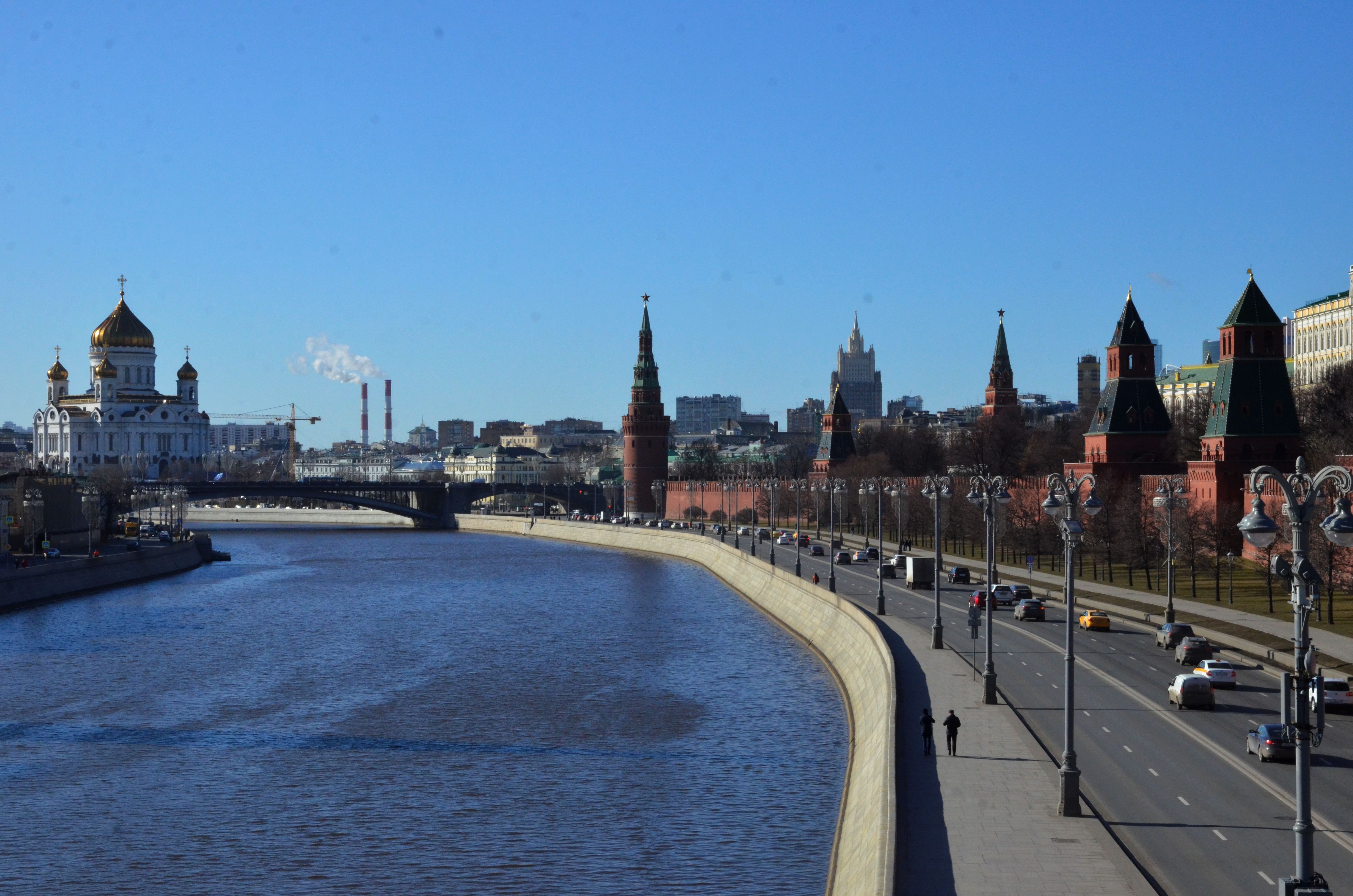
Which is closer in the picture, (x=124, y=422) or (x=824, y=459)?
(x=824, y=459)

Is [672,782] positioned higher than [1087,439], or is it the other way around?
[1087,439]

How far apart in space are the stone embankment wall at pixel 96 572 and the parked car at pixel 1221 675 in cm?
4317

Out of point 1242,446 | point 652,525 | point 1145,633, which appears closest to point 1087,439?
point 1242,446

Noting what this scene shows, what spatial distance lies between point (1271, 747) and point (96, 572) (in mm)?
57115

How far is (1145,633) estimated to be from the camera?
135 ft

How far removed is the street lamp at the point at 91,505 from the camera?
79688mm

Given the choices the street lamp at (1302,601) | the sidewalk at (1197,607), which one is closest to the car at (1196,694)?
the sidewalk at (1197,607)

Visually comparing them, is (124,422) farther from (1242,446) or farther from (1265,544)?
(1265,544)

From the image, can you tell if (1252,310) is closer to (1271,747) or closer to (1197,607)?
(1197,607)

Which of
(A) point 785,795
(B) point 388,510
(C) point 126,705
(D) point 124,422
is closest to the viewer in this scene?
(A) point 785,795

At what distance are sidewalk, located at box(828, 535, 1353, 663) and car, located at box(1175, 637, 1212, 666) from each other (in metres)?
2.51

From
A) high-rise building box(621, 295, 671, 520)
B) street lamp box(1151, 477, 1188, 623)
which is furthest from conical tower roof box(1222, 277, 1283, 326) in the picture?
high-rise building box(621, 295, 671, 520)

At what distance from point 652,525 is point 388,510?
2970 cm

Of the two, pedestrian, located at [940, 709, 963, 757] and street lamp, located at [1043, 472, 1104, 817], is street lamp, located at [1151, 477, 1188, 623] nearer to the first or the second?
pedestrian, located at [940, 709, 963, 757]
